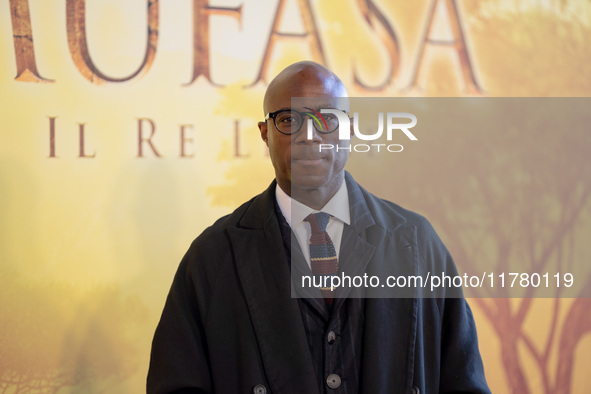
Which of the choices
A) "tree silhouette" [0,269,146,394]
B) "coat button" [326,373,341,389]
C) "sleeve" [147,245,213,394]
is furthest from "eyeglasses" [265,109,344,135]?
"tree silhouette" [0,269,146,394]

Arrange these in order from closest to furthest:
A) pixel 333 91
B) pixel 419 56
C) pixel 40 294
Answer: pixel 333 91, pixel 40 294, pixel 419 56

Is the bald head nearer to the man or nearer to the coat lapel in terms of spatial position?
the man

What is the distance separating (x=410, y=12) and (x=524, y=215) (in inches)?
39.8

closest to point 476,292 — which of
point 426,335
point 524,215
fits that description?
point 524,215

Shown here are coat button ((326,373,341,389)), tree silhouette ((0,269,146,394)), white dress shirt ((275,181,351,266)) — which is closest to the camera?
coat button ((326,373,341,389))

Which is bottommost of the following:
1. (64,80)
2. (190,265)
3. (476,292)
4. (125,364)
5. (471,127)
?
(125,364)

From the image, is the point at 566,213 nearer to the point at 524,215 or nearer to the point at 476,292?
the point at 524,215

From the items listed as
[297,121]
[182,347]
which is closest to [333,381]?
[182,347]

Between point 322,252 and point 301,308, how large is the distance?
0.16 m

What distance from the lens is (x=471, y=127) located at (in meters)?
2.69

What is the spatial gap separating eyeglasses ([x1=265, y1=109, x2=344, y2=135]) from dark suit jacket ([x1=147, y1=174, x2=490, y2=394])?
20 centimetres

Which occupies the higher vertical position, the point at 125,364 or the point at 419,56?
the point at 419,56

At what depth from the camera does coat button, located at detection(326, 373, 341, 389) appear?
1445 mm

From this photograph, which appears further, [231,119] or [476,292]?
[476,292]
